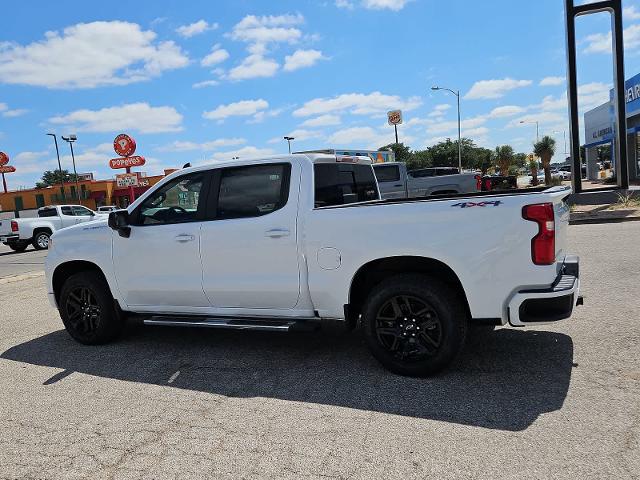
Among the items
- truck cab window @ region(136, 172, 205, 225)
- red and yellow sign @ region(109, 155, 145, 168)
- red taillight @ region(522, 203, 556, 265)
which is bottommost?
red taillight @ region(522, 203, 556, 265)

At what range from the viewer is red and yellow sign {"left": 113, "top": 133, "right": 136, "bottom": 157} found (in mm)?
29406

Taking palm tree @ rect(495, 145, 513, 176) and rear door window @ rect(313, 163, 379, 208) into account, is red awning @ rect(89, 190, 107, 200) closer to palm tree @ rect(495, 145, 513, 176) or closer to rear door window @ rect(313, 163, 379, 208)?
palm tree @ rect(495, 145, 513, 176)

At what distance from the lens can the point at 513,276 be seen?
3.85 metres

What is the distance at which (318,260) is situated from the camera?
4469 mm

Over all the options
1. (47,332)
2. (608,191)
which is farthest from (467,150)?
(47,332)

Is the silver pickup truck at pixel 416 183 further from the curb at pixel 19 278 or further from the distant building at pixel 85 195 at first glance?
the distant building at pixel 85 195

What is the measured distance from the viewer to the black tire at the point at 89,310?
5676 mm

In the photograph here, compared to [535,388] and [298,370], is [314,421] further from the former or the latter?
[535,388]

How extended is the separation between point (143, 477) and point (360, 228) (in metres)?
2.33

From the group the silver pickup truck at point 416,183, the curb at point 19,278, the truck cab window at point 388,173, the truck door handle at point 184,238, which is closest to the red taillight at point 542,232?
the truck door handle at point 184,238

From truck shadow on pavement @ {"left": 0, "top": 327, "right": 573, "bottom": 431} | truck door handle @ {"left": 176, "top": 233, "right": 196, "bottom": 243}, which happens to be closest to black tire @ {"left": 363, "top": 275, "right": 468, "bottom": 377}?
truck shadow on pavement @ {"left": 0, "top": 327, "right": 573, "bottom": 431}

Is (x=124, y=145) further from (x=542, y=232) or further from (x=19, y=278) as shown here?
(x=542, y=232)

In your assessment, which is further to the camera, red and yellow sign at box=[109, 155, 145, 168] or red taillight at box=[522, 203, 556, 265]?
red and yellow sign at box=[109, 155, 145, 168]

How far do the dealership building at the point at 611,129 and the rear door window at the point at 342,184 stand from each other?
28.2 metres
